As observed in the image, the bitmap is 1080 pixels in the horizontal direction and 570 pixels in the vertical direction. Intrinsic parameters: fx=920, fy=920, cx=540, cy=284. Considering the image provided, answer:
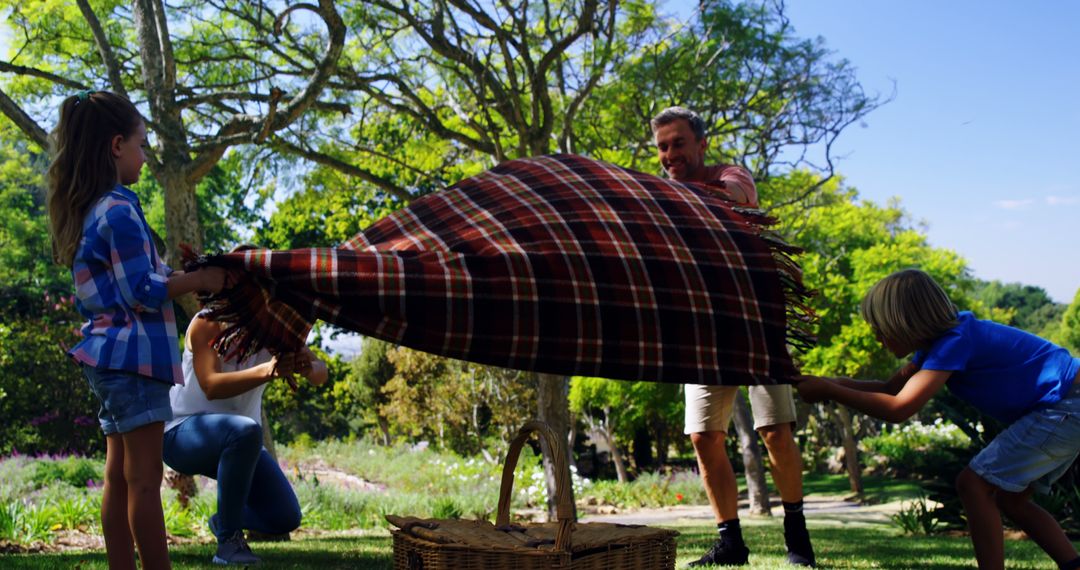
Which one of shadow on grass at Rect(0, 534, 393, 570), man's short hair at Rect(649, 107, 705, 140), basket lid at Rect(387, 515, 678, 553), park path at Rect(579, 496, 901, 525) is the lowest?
park path at Rect(579, 496, 901, 525)

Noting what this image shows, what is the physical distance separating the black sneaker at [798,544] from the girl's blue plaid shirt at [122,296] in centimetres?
273

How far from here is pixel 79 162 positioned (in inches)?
127

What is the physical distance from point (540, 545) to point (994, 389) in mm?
2135

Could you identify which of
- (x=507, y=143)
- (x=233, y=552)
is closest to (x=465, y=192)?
(x=233, y=552)

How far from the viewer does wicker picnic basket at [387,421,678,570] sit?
2568 mm

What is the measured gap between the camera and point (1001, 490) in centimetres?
375

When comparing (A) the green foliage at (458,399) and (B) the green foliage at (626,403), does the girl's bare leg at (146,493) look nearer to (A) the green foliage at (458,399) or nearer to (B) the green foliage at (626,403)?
(B) the green foliage at (626,403)

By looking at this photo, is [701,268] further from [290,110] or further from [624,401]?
[624,401]

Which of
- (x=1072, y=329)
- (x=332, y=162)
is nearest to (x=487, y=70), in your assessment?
(x=332, y=162)

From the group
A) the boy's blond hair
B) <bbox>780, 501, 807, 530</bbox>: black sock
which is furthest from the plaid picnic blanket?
<bbox>780, 501, 807, 530</bbox>: black sock

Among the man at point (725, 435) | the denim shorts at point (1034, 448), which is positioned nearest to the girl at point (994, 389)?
the denim shorts at point (1034, 448)

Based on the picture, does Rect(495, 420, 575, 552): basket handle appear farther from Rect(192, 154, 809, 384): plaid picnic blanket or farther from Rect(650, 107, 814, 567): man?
Rect(650, 107, 814, 567): man

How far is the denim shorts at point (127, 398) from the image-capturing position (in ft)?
10.1

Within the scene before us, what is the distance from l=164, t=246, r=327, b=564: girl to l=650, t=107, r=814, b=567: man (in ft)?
6.76
